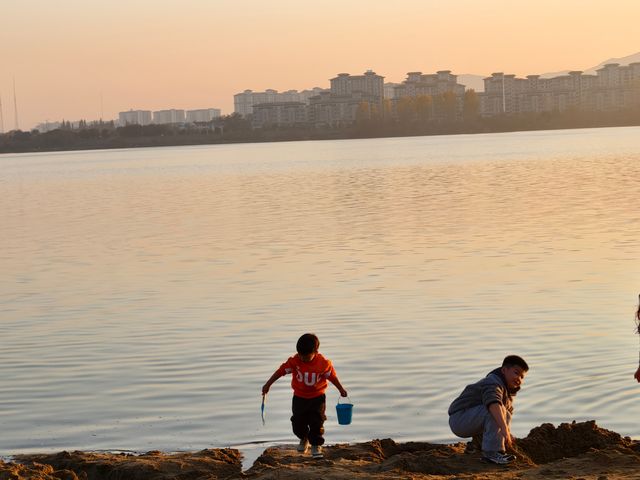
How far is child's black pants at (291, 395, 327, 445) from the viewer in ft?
29.3

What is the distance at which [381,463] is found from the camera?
332 inches

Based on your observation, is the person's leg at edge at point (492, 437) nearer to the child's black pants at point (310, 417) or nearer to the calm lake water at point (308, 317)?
the child's black pants at point (310, 417)

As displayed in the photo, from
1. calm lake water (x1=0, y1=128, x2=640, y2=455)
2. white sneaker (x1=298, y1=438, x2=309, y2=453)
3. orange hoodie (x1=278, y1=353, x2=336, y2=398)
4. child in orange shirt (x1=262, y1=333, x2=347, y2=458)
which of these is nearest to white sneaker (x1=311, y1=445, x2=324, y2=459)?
child in orange shirt (x1=262, y1=333, x2=347, y2=458)

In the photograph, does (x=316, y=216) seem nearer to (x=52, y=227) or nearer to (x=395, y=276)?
(x=52, y=227)

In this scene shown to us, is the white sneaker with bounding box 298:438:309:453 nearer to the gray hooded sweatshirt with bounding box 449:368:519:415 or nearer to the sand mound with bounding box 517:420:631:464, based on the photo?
the gray hooded sweatshirt with bounding box 449:368:519:415

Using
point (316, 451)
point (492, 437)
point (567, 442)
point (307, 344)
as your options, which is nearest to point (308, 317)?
point (316, 451)

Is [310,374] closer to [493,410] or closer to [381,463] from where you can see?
[381,463]

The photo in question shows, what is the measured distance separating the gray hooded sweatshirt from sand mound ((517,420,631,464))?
20.3 inches

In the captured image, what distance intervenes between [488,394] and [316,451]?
168 centimetres

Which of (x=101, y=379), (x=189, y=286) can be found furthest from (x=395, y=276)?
(x=101, y=379)

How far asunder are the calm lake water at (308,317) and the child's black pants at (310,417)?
4.86ft

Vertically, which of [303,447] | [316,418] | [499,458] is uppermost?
[316,418]

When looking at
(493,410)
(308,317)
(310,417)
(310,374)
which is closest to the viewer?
(493,410)

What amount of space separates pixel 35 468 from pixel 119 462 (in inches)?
26.0
